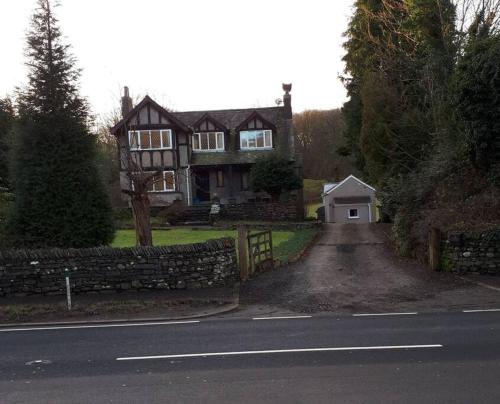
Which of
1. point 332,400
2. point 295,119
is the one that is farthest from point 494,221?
point 295,119

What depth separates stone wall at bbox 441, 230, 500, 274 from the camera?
16.2 meters

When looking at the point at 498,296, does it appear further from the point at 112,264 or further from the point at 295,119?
the point at 295,119

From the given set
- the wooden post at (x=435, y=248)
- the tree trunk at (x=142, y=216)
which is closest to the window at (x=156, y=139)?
the tree trunk at (x=142, y=216)

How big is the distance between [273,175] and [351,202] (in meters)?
12.4

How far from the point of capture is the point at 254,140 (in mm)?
46156

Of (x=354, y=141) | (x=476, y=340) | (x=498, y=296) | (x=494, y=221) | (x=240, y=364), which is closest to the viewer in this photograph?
(x=240, y=364)

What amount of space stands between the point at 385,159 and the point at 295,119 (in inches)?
2114

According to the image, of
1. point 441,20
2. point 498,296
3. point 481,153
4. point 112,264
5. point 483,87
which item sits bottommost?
point 498,296

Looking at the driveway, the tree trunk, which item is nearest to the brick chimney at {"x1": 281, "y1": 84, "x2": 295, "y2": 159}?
the driveway

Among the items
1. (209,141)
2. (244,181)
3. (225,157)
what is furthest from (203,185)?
(209,141)

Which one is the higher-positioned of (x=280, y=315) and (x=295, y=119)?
(x=295, y=119)

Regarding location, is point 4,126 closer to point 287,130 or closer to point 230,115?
point 230,115

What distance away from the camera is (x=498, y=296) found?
1331cm

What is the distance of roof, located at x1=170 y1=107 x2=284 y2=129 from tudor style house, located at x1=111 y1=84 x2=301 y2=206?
86mm
